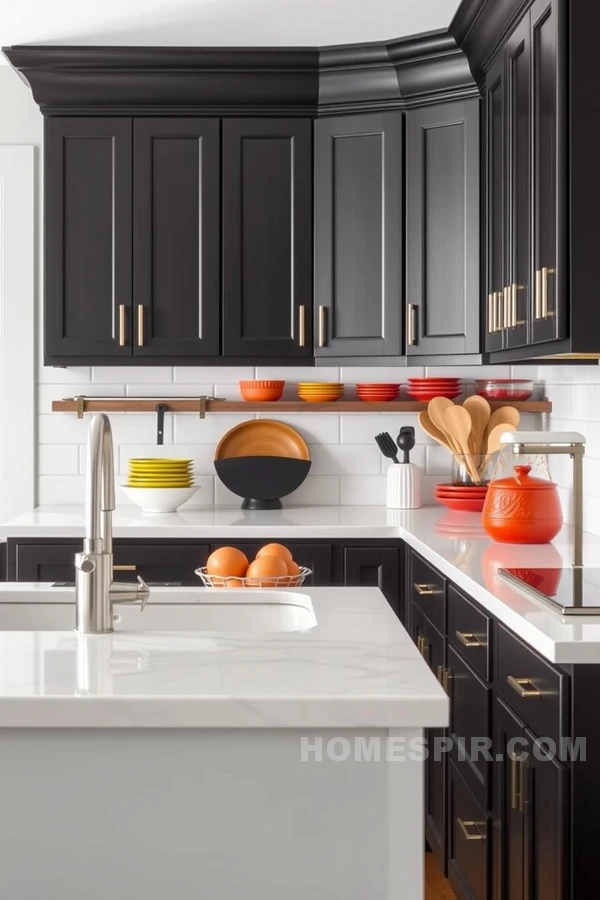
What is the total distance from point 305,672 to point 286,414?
2.94 meters

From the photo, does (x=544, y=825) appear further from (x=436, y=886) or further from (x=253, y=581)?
(x=436, y=886)

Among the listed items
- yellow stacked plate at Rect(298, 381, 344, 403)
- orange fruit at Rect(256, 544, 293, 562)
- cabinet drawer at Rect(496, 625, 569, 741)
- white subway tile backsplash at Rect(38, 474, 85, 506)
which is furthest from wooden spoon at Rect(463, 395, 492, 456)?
orange fruit at Rect(256, 544, 293, 562)

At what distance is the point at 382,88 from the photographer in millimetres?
3787

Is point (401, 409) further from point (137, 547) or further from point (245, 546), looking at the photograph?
point (137, 547)

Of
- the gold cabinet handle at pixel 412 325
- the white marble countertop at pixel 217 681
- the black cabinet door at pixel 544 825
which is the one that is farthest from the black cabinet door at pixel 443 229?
the white marble countertop at pixel 217 681

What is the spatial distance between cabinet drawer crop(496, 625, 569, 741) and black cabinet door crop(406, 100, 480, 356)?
65.3 inches

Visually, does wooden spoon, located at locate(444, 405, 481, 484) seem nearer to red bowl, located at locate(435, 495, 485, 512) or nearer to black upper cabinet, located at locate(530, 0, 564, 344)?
red bowl, located at locate(435, 495, 485, 512)

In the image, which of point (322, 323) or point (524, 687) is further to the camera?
point (322, 323)

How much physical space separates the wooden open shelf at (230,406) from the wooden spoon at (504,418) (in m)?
0.09

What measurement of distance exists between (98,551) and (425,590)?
1.78m

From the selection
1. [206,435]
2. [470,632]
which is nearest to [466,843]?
[470,632]

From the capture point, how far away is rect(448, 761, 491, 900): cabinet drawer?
2449 mm

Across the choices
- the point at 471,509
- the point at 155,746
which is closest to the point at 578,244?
the point at 471,509

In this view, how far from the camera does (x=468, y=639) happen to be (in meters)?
2.56
